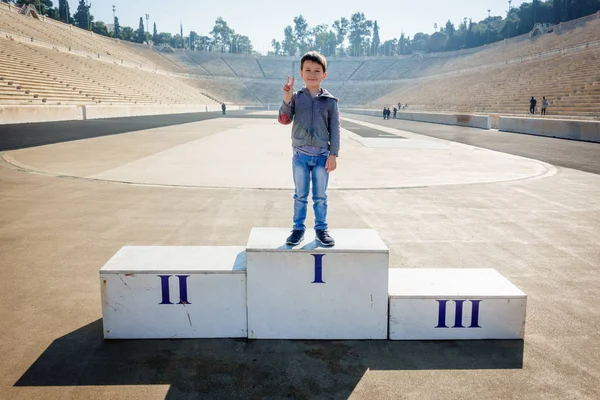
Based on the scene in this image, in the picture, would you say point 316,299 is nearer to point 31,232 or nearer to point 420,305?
point 420,305

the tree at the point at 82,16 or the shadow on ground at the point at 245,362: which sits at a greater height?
the tree at the point at 82,16

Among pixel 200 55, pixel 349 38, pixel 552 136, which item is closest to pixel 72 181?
pixel 552 136

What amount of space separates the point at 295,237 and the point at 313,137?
855 millimetres

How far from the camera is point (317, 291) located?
3.49m

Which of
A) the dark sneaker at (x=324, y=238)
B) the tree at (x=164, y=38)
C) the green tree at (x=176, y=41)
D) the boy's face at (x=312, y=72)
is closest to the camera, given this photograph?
the dark sneaker at (x=324, y=238)

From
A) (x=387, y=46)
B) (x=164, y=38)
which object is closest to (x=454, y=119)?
(x=164, y=38)

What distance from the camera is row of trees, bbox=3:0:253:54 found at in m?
103

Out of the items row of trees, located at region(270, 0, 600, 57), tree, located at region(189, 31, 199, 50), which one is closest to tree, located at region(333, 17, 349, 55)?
row of trees, located at region(270, 0, 600, 57)

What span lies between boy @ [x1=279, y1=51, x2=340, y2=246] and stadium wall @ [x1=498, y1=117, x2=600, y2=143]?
21.7m

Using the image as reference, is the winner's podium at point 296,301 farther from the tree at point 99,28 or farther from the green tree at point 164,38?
the green tree at point 164,38

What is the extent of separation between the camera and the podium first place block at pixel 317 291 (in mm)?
3431

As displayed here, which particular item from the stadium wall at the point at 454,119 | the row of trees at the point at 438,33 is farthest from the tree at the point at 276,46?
the stadium wall at the point at 454,119

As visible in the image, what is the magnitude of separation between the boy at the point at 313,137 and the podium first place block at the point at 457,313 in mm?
892

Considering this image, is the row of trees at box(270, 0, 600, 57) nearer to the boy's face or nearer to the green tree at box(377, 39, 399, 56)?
the green tree at box(377, 39, 399, 56)
